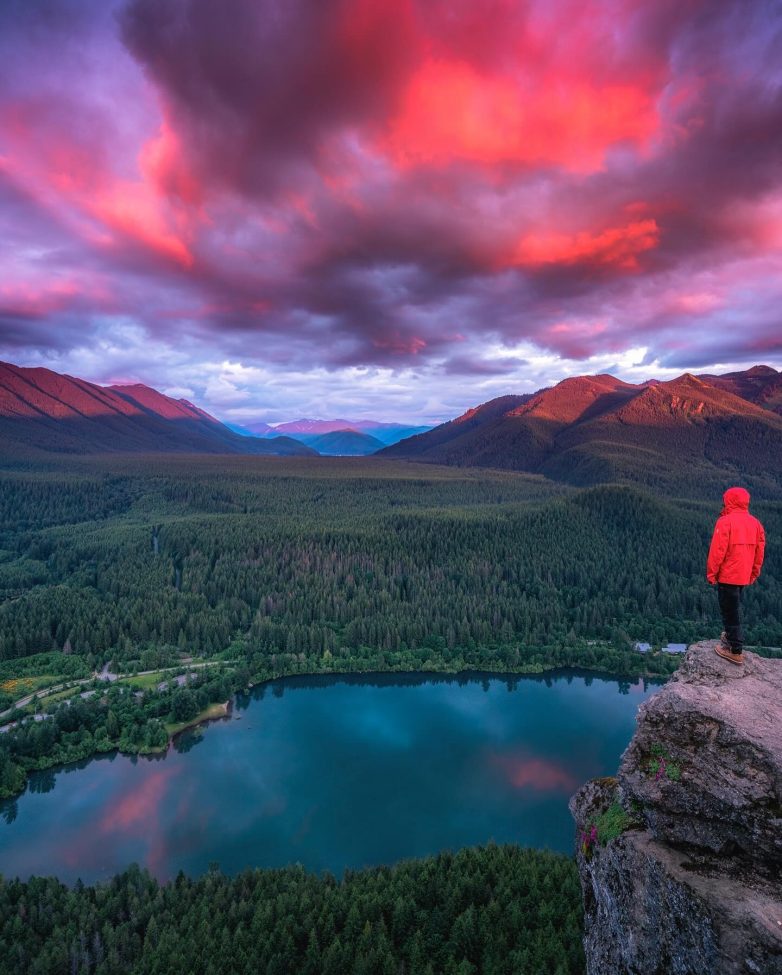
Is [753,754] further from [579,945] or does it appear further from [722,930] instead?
[579,945]

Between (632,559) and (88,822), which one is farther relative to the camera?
(632,559)

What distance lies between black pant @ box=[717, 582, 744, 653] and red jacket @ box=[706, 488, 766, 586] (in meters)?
0.28

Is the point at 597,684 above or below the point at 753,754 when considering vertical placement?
below

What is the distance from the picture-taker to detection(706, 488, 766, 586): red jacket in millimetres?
18578

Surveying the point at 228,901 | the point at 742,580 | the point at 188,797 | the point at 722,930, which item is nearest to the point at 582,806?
the point at 722,930

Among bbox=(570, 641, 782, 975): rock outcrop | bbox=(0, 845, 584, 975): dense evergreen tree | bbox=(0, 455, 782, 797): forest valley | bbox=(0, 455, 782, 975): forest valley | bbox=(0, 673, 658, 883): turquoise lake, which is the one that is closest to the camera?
bbox=(570, 641, 782, 975): rock outcrop

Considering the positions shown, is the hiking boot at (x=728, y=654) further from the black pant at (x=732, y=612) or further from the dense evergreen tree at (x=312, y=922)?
the dense evergreen tree at (x=312, y=922)

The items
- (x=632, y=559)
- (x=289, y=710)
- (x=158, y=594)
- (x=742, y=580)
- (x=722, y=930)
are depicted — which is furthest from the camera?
(x=632, y=559)

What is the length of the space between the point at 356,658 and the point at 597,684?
53.7m

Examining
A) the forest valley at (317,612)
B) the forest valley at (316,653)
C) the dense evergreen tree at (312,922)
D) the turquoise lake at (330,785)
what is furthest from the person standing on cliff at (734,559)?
the forest valley at (317,612)

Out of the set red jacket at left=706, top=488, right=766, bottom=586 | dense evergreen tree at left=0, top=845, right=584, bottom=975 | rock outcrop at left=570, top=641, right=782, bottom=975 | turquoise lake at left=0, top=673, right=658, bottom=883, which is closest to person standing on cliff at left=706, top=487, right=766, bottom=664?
red jacket at left=706, top=488, right=766, bottom=586

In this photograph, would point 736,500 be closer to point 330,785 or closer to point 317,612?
point 330,785

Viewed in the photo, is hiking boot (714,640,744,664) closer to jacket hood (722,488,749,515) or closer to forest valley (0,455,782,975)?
jacket hood (722,488,749,515)

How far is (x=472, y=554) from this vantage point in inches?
7116
